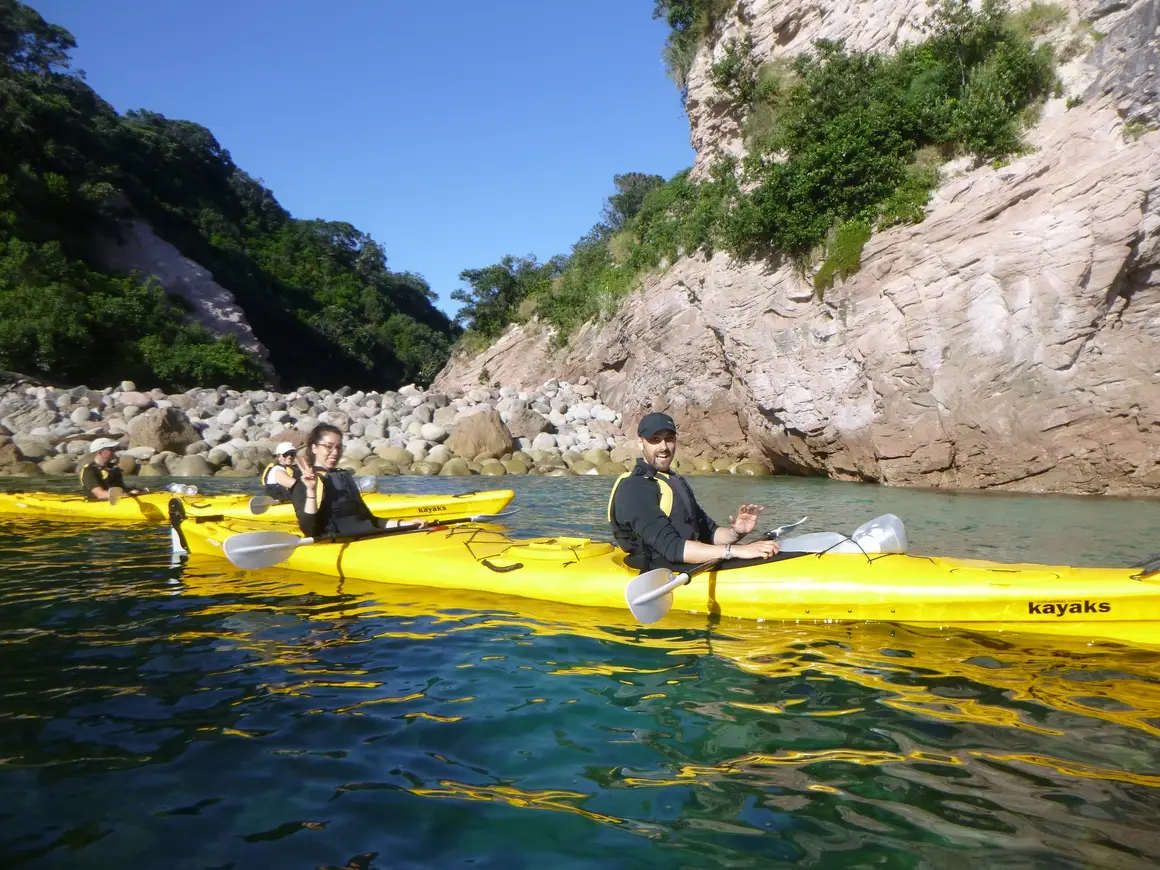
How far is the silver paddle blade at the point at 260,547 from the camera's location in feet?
18.6

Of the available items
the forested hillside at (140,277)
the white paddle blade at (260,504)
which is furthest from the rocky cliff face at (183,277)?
the white paddle blade at (260,504)

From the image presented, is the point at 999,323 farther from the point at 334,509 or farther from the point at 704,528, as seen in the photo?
the point at 334,509

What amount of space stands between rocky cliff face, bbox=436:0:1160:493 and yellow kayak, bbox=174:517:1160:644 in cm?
770

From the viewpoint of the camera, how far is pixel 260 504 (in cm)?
767

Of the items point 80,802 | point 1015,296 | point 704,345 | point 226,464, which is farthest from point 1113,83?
point 226,464

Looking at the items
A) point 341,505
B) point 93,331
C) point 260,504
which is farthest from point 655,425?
point 93,331

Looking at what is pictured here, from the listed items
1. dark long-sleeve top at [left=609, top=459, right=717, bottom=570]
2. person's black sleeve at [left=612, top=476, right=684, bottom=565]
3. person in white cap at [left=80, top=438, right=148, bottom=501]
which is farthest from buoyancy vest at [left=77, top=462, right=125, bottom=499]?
person's black sleeve at [left=612, top=476, right=684, bottom=565]

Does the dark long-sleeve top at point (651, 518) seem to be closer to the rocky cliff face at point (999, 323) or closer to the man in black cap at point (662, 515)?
the man in black cap at point (662, 515)

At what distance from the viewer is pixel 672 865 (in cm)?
213

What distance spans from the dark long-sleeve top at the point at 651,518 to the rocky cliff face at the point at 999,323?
27.6 feet

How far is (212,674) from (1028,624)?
4.00 m

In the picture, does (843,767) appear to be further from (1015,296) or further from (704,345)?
(704,345)

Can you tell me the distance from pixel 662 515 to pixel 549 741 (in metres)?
1.76

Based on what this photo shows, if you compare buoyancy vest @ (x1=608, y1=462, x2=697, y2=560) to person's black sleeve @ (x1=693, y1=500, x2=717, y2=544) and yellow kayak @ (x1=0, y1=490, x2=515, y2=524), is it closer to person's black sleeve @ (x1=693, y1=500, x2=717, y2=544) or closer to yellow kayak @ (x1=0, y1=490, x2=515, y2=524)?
→ person's black sleeve @ (x1=693, y1=500, x2=717, y2=544)
